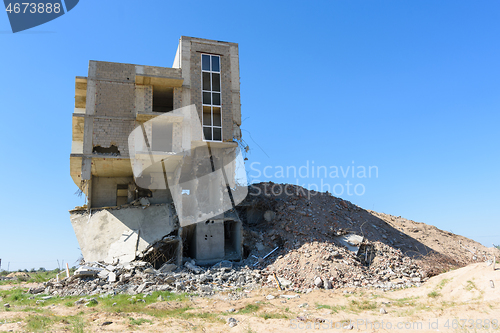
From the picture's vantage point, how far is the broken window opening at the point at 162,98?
19220 millimetres

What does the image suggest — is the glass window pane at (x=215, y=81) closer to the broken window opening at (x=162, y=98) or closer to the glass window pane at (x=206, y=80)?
the glass window pane at (x=206, y=80)

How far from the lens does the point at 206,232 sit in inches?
707

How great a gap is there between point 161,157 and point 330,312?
38.1ft

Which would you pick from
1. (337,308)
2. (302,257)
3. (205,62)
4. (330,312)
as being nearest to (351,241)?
(302,257)

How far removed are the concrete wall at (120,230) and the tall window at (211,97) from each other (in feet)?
16.1

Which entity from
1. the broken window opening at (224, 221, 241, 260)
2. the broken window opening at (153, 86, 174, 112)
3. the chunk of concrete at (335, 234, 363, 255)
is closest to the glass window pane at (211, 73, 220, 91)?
the broken window opening at (153, 86, 174, 112)

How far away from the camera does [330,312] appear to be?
10.1 meters

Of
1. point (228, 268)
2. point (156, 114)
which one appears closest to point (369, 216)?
point (228, 268)

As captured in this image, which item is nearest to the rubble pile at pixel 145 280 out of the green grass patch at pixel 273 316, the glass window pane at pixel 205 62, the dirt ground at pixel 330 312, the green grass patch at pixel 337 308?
the dirt ground at pixel 330 312

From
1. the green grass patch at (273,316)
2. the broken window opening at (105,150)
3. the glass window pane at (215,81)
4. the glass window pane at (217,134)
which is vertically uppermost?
the glass window pane at (215,81)

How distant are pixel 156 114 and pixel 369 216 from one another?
46.1ft

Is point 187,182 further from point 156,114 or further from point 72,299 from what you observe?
point 72,299

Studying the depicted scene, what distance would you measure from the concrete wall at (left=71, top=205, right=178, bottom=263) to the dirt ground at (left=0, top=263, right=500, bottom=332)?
5316 millimetres

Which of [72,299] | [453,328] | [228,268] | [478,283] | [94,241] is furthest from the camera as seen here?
[94,241]
